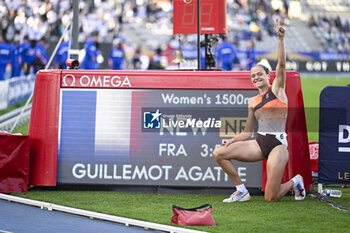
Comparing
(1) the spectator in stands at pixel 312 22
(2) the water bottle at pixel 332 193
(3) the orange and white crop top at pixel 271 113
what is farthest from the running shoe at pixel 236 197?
(1) the spectator in stands at pixel 312 22

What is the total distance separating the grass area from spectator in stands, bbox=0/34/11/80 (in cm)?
1727

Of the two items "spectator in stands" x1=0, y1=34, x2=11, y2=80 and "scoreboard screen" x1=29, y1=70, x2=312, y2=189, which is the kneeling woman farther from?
"spectator in stands" x1=0, y1=34, x2=11, y2=80

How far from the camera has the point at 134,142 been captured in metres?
8.62

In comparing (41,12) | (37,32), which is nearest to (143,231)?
(37,32)

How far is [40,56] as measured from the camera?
28516mm

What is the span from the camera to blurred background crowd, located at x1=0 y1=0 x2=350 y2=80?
30406 millimetres

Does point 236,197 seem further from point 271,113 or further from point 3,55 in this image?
point 3,55

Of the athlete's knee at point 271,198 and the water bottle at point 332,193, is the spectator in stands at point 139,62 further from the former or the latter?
the athlete's knee at point 271,198

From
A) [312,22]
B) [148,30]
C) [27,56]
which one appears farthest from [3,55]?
[312,22]

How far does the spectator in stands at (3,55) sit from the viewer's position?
83.0ft

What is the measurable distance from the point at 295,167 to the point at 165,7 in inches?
1648

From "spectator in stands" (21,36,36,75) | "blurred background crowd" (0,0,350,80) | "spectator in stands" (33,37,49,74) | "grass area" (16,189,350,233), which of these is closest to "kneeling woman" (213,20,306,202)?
"grass area" (16,189,350,233)

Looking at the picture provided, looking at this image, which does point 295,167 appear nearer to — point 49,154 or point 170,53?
point 49,154

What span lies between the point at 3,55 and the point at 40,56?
301cm
